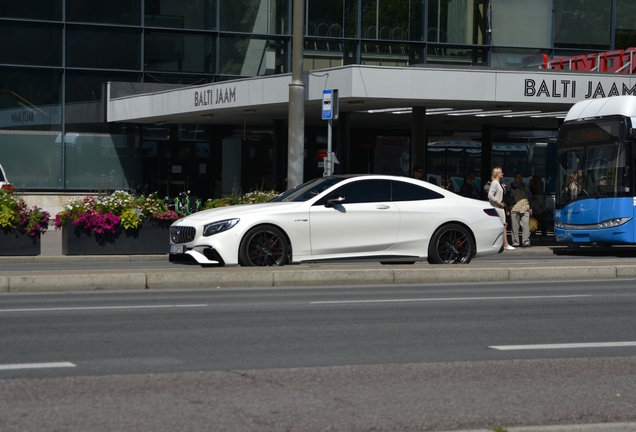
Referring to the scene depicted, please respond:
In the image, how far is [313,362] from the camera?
767cm

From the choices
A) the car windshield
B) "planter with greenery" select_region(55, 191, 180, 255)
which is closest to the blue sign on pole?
the car windshield

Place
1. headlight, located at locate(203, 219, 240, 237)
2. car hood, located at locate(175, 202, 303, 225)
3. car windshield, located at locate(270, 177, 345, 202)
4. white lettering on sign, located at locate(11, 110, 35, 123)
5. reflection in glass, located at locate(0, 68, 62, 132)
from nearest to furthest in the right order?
headlight, located at locate(203, 219, 240, 237) → car hood, located at locate(175, 202, 303, 225) → car windshield, located at locate(270, 177, 345, 202) → reflection in glass, located at locate(0, 68, 62, 132) → white lettering on sign, located at locate(11, 110, 35, 123)

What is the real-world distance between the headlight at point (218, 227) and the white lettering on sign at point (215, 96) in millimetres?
10602

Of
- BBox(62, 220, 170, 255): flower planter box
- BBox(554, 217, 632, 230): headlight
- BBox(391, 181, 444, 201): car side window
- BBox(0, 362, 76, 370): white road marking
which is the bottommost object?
BBox(0, 362, 76, 370): white road marking

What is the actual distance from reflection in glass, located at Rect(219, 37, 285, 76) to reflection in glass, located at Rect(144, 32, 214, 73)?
52 centimetres

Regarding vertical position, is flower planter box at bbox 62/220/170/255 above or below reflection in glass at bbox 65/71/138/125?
below

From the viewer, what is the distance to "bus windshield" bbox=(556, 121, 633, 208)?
20.4 meters

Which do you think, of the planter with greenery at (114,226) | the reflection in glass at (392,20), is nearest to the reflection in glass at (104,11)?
the reflection in glass at (392,20)

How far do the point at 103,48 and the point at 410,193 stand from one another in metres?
18.2

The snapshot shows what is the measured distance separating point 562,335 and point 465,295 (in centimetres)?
347

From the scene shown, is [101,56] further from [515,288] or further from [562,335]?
[562,335]

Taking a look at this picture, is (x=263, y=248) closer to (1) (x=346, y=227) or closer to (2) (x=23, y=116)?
(1) (x=346, y=227)

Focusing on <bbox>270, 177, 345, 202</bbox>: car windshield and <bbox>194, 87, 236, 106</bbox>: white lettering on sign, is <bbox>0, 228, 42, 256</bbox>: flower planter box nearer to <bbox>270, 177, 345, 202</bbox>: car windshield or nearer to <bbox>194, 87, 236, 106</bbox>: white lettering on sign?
<bbox>270, 177, 345, 202</bbox>: car windshield

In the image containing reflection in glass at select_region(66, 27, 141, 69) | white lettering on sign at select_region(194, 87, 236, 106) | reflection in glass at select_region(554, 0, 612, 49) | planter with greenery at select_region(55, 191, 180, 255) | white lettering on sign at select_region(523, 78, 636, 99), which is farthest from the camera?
reflection in glass at select_region(554, 0, 612, 49)
